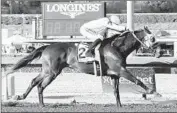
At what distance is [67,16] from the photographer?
1634 centimetres

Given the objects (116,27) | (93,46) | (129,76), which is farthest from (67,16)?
(129,76)

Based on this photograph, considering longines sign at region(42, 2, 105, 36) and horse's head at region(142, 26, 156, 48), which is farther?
longines sign at region(42, 2, 105, 36)

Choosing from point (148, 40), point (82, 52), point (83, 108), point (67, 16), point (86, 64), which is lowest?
point (83, 108)

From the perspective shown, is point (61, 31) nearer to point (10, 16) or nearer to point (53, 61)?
point (53, 61)

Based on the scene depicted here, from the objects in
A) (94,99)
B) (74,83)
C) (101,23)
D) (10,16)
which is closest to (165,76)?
(74,83)

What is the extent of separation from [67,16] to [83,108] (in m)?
9.13

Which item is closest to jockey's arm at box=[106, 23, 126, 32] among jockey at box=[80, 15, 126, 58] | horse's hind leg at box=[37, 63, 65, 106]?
jockey at box=[80, 15, 126, 58]

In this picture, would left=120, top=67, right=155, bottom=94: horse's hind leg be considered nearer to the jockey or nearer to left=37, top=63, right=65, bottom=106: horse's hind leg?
the jockey

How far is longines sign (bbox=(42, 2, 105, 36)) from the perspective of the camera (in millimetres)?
16172

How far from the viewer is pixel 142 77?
944 centimetres

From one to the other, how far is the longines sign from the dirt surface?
8.20 metres

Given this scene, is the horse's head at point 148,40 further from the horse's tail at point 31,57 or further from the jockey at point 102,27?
the horse's tail at point 31,57

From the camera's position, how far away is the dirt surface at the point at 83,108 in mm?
7160

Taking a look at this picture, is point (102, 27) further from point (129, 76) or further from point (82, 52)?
point (129, 76)
